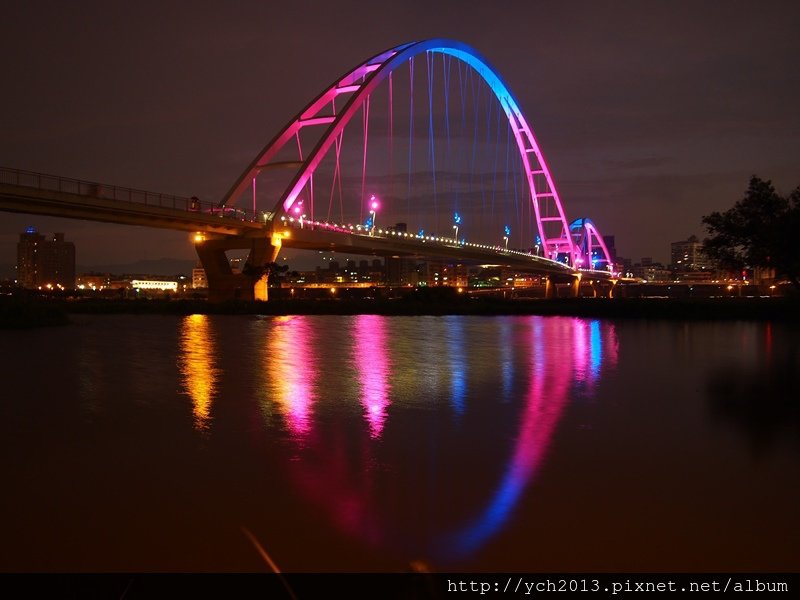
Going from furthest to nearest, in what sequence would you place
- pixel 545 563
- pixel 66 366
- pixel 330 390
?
pixel 66 366 < pixel 330 390 < pixel 545 563

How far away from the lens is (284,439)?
6.77 metres

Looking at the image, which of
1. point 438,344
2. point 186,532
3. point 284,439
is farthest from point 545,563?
point 438,344

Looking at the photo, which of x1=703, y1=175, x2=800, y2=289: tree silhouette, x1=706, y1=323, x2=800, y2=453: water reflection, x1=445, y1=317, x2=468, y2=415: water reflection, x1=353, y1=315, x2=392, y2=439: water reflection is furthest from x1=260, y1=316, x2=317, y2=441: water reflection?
x1=703, y1=175, x2=800, y2=289: tree silhouette

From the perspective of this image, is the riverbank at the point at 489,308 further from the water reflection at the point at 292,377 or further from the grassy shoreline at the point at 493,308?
the water reflection at the point at 292,377

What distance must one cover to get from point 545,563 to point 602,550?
1.40 feet

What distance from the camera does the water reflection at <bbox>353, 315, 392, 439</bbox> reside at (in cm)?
811

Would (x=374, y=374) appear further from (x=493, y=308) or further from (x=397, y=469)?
(x=493, y=308)

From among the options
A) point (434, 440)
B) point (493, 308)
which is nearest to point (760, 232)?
point (493, 308)

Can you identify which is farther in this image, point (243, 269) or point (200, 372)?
point (243, 269)

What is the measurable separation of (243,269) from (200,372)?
34802mm

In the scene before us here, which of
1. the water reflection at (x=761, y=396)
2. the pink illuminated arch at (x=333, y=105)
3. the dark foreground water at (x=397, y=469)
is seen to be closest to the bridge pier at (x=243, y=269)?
the pink illuminated arch at (x=333, y=105)

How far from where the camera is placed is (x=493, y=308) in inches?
1487

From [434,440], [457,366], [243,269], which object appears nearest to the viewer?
[434,440]

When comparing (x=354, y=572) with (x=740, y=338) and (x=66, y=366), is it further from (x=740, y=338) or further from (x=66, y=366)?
(x=740, y=338)
